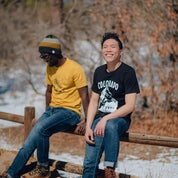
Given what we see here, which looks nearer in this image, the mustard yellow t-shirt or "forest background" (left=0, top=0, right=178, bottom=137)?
the mustard yellow t-shirt

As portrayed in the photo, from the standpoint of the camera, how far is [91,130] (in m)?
2.55

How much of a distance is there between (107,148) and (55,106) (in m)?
1.05

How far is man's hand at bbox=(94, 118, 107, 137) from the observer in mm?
2420

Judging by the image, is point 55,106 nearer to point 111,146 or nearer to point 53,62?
point 53,62

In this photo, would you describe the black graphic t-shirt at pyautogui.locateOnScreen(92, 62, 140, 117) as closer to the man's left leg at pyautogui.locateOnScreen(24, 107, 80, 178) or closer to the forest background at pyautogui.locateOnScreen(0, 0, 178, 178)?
the man's left leg at pyautogui.locateOnScreen(24, 107, 80, 178)

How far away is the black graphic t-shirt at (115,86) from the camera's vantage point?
255 centimetres

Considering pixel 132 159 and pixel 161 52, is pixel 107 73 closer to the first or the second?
pixel 132 159

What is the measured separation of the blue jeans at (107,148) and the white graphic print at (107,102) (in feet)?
0.54

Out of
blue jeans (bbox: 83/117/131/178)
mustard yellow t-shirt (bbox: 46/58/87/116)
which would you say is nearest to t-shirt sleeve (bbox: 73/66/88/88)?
mustard yellow t-shirt (bbox: 46/58/87/116)

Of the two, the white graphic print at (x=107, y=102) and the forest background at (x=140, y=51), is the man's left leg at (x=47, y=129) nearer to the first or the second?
the white graphic print at (x=107, y=102)

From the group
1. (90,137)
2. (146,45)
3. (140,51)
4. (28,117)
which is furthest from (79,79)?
(140,51)

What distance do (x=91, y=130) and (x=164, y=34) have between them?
13.4ft

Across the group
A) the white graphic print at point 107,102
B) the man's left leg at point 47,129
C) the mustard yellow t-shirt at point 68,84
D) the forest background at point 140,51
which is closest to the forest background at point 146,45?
the forest background at point 140,51

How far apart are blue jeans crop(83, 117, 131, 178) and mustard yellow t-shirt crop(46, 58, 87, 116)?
0.65 m
